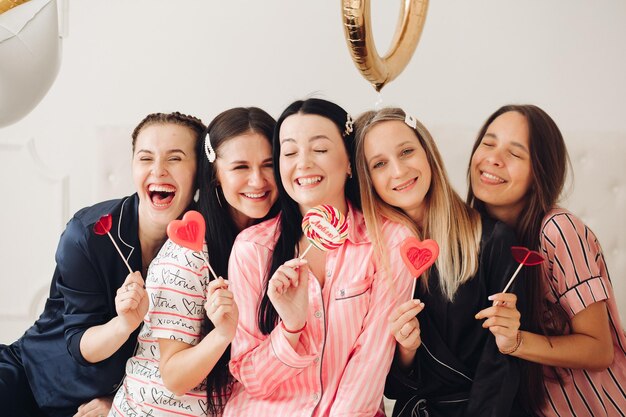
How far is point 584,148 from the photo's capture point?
3111mm

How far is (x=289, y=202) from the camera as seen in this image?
2.24 m

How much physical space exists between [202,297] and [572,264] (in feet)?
4.30

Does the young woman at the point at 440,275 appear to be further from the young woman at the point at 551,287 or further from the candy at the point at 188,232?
the candy at the point at 188,232

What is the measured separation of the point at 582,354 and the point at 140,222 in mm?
1709

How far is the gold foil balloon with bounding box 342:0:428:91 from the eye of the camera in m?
1.33

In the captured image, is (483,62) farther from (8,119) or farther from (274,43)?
(8,119)

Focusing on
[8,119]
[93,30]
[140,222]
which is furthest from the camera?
[93,30]

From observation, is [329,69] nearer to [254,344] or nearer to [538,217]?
[538,217]

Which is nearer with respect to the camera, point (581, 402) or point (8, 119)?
point (8, 119)

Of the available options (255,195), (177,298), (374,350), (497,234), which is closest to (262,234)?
(255,195)

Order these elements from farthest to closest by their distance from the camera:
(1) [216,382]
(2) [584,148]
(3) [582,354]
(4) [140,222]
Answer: (2) [584,148] < (4) [140,222] < (1) [216,382] < (3) [582,354]

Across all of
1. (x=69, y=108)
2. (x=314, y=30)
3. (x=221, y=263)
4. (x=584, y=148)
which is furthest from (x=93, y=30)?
(x=584, y=148)

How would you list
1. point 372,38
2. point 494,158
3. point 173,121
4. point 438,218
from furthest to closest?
point 173,121, point 494,158, point 438,218, point 372,38

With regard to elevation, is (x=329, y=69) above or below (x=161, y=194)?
above
